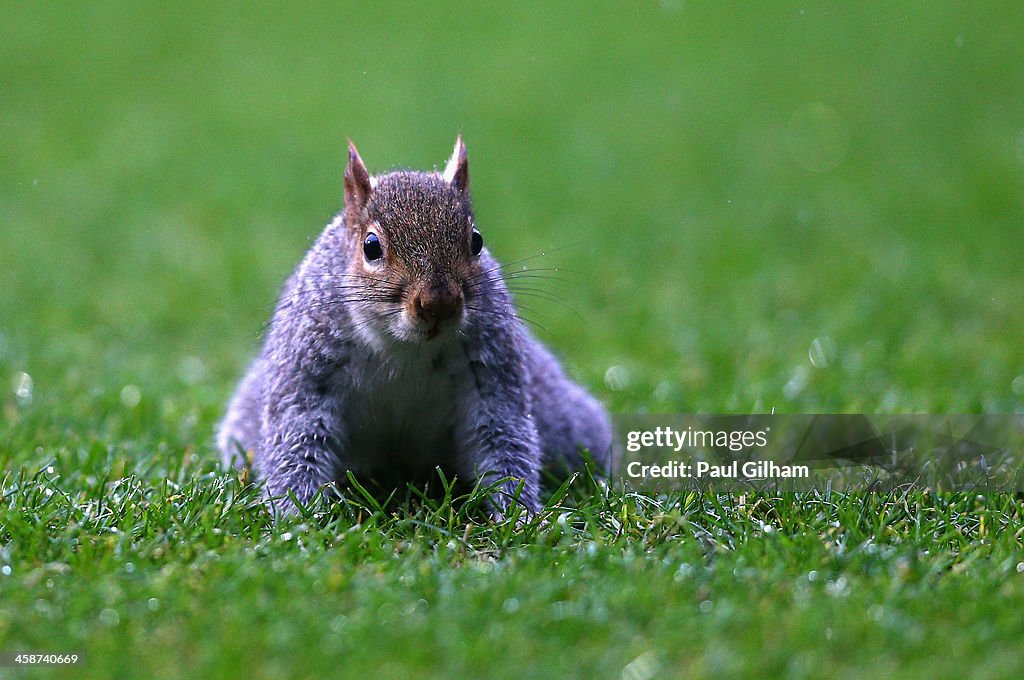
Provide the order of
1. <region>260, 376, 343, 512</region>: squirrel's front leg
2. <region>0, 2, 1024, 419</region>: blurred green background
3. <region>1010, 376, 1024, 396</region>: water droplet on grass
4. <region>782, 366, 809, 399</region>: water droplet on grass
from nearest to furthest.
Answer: <region>260, 376, 343, 512</region>: squirrel's front leg → <region>782, 366, 809, 399</region>: water droplet on grass → <region>1010, 376, 1024, 396</region>: water droplet on grass → <region>0, 2, 1024, 419</region>: blurred green background

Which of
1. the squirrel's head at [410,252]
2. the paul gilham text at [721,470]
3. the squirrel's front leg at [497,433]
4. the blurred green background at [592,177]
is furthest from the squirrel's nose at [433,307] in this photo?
the blurred green background at [592,177]

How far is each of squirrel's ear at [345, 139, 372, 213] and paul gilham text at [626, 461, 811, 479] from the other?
159cm

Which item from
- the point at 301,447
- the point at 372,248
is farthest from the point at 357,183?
the point at 301,447

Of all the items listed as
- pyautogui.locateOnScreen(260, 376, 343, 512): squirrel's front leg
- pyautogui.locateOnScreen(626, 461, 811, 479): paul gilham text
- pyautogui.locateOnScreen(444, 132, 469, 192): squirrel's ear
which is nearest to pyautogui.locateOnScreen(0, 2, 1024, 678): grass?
pyautogui.locateOnScreen(260, 376, 343, 512): squirrel's front leg

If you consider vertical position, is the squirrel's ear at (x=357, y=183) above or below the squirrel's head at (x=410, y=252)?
above

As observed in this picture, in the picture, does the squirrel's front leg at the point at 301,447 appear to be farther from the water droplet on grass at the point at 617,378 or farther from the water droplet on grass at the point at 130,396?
the water droplet on grass at the point at 617,378

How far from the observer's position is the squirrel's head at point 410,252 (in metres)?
4.41

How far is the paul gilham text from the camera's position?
17.0ft

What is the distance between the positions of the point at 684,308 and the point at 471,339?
4.00 meters

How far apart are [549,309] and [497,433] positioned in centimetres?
395

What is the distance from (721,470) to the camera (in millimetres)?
5250

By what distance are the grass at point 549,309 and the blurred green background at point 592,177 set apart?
0.15 ft

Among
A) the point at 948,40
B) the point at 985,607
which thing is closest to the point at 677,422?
the point at 985,607

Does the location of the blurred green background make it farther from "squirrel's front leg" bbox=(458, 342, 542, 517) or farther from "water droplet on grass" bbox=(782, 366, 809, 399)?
"squirrel's front leg" bbox=(458, 342, 542, 517)
